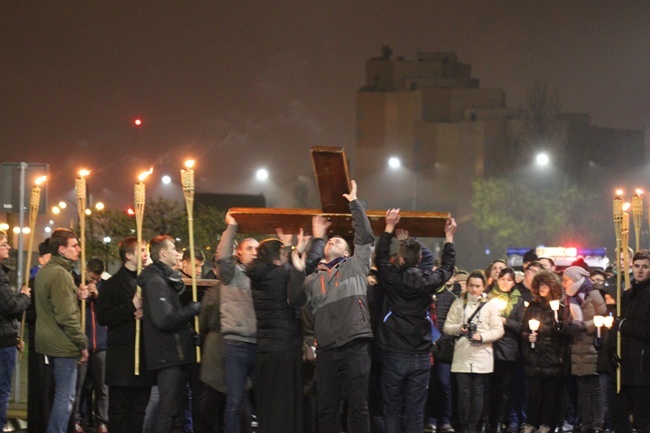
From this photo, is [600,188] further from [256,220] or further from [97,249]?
[256,220]

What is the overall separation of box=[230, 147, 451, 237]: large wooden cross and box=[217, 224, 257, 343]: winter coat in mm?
289

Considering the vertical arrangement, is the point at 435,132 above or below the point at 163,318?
above

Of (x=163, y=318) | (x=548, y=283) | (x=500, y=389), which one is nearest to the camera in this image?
(x=163, y=318)

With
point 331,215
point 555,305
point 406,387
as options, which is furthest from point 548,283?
point 331,215

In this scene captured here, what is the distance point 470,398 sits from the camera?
13.2 meters

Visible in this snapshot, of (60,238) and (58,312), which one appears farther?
(60,238)

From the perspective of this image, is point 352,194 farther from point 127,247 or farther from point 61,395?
point 61,395

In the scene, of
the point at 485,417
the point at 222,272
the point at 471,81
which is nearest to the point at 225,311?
the point at 222,272

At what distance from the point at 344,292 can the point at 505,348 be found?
13.7ft

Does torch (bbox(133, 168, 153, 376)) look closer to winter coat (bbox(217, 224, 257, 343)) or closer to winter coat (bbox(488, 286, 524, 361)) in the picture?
winter coat (bbox(217, 224, 257, 343))

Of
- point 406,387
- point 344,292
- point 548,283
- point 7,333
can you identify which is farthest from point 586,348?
point 7,333

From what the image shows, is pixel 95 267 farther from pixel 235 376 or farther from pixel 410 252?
pixel 410 252

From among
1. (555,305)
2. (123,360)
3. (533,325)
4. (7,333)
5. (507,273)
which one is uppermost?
(507,273)

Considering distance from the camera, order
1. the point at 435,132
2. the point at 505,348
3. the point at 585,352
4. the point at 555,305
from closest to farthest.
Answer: the point at 555,305 → the point at 585,352 → the point at 505,348 → the point at 435,132
